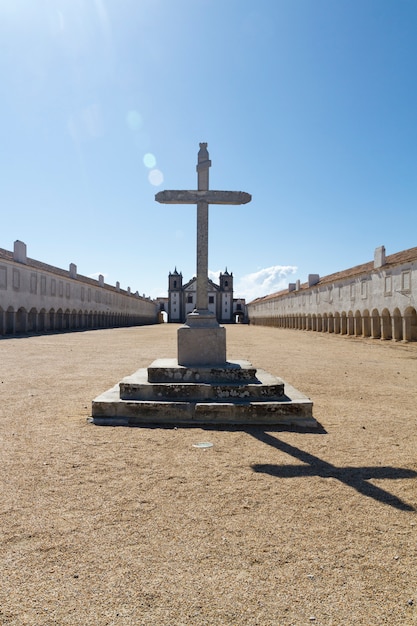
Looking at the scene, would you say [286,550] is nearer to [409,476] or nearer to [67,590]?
[67,590]

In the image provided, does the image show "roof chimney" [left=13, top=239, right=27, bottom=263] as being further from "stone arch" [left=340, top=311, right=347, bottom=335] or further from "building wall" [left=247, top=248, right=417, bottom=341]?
"stone arch" [left=340, top=311, right=347, bottom=335]

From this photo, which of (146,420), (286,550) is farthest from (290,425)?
(286,550)

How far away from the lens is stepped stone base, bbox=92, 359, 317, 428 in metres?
5.31

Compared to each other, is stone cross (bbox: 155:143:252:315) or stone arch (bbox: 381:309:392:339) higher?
stone cross (bbox: 155:143:252:315)

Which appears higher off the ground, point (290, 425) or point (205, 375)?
point (205, 375)

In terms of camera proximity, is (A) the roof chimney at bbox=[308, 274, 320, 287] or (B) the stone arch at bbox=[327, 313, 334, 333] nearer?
(B) the stone arch at bbox=[327, 313, 334, 333]

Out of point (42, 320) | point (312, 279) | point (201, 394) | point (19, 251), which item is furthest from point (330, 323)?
point (201, 394)

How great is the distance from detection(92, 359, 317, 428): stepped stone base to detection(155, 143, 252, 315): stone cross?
59.2 inches

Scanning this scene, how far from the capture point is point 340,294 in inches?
1364

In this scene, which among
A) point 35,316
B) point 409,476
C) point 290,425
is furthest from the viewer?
point 35,316

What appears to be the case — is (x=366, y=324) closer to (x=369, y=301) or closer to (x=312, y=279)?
(x=369, y=301)

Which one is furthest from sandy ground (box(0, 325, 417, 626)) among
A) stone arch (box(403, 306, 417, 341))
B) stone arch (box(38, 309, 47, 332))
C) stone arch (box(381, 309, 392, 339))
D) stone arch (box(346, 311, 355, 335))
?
stone arch (box(38, 309, 47, 332))

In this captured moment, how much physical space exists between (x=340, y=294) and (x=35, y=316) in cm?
2750

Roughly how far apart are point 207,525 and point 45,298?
→ 3608cm
